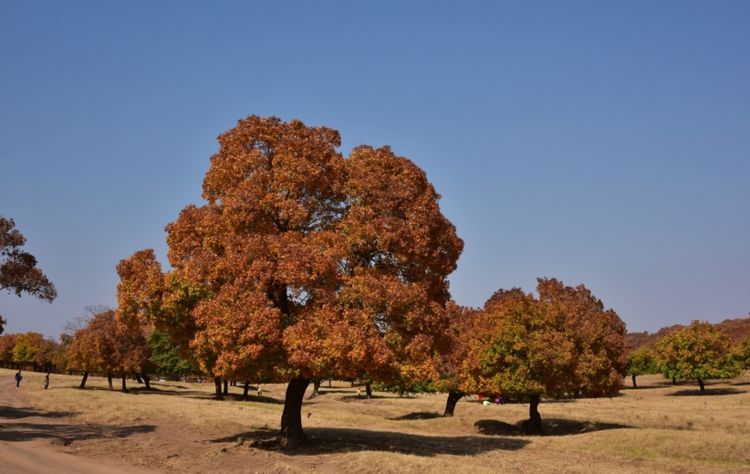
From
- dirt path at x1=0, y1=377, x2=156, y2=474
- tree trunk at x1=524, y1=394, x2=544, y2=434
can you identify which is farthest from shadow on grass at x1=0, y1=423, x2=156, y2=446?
tree trunk at x1=524, y1=394, x2=544, y2=434

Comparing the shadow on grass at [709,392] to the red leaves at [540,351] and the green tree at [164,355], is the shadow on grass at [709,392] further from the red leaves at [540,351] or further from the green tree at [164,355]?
the green tree at [164,355]

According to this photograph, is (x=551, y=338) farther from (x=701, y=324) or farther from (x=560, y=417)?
(x=701, y=324)

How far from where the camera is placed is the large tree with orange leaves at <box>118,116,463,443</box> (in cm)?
2216

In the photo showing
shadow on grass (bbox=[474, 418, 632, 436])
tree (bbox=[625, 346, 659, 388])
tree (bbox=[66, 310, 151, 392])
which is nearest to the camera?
shadow on grass (bbox=[474, 418, 632, 436])

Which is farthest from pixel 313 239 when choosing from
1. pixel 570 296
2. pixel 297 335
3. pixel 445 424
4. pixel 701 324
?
pixel 701 324

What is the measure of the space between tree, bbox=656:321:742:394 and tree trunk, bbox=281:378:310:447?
240ft

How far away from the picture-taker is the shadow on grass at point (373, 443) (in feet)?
84.2

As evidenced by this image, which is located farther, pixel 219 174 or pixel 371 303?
pixel 219 174

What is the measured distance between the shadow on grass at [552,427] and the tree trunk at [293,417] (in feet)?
59.3

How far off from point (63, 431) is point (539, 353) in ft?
89.1

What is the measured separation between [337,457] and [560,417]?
31700mm

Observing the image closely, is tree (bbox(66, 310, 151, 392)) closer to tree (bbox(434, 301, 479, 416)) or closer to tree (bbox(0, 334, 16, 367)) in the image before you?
tree (bbox(434, 301, 479, 416))

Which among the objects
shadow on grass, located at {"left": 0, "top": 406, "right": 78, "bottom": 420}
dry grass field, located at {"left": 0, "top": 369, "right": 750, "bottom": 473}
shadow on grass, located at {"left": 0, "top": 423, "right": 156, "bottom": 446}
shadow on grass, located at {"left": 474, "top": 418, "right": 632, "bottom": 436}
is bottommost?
shadow on grass, located at {"left": 474, "top": 418, "right": 632, "bottom": 436}

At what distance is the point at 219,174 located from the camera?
26.2 meters
